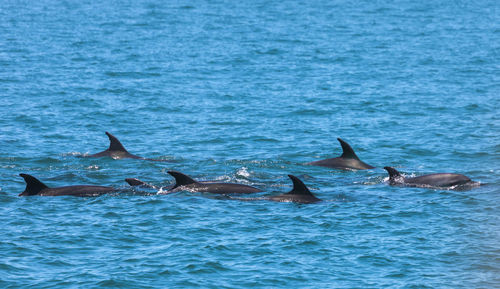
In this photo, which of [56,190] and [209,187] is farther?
[209,187]

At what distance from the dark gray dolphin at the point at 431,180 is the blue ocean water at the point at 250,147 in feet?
2.00

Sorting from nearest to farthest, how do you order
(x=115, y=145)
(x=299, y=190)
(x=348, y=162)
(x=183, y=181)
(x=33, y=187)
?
(x=299, y=190), (x=33, y=187), (x=183, y=181), (x=348, y=162), (x=115, y=145)

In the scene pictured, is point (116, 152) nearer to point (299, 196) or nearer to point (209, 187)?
point (209, 187)

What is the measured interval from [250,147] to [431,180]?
897 centimetres

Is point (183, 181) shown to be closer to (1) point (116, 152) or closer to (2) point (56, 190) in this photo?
(2) point (56, 190)

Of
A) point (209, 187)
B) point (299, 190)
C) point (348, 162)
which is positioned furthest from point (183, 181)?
point (348, 162)

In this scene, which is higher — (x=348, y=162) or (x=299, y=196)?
(x=348, y=162)

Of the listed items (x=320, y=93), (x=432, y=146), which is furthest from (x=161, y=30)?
(x=432, y=146)

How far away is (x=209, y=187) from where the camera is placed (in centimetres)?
2331

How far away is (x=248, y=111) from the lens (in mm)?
38688

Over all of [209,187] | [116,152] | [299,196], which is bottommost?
[299,196]

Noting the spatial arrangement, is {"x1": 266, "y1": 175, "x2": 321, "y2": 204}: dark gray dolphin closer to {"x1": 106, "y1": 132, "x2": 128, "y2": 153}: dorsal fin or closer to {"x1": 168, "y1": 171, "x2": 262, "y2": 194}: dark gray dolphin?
{"x1": 168, "y1": 171, "x2": 262, "y2": 194}: dark gray dolphin

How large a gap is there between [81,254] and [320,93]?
86.5 ft

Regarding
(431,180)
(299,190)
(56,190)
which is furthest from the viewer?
(431,180)
